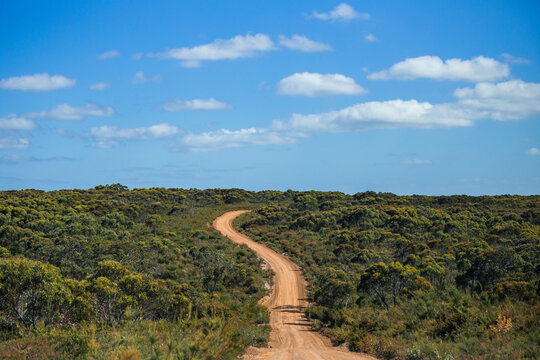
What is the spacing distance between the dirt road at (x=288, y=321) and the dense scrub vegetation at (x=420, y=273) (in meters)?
1.13

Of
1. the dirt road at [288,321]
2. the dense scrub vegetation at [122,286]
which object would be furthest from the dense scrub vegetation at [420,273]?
the dense scrub vegetation at [122,286]

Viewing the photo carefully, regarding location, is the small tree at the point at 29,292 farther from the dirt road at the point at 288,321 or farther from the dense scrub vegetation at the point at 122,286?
the dirt road at the point at 288,321

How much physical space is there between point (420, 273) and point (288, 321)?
13.6m

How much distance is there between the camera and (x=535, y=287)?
602 inches

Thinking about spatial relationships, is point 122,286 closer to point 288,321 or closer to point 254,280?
point 288,321

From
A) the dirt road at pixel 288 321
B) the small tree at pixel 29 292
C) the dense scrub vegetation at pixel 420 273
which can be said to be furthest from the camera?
the dirt road at pixel 288 321

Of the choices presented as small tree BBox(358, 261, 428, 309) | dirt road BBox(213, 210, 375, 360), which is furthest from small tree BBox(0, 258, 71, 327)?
small tree BBox(358, 261, 428, 309)

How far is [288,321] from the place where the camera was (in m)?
28.0

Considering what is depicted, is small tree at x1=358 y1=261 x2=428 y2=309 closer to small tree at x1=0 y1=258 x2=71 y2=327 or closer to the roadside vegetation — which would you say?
the roadside vegetation

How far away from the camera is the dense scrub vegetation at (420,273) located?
519 inches

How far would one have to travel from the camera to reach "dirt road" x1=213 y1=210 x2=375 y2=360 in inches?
602

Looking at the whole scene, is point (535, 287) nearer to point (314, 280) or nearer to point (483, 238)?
point (314, 280)

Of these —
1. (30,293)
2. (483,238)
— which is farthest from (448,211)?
(30,293)

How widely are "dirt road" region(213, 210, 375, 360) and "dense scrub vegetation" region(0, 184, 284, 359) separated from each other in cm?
116
